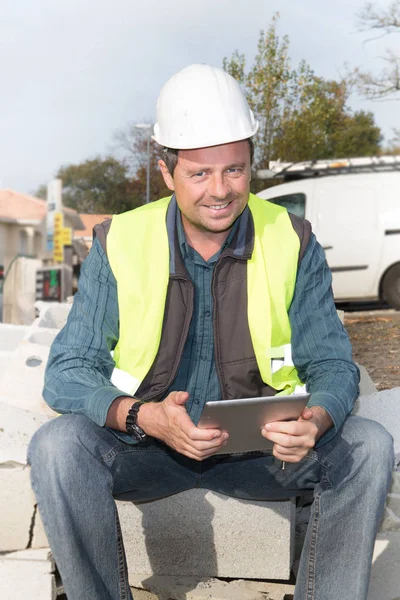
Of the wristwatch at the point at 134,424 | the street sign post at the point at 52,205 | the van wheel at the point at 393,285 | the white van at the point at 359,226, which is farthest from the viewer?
the street sign post at the point at 52,205

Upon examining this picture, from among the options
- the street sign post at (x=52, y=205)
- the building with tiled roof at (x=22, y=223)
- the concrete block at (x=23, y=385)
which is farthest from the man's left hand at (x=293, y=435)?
the building with tiled roof at (x=22, y=223)

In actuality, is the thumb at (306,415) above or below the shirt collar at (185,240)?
below

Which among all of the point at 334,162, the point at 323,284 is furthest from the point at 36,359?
the point at 334,162

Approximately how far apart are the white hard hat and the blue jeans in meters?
0.95

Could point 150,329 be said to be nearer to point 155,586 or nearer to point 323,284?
point 323,284

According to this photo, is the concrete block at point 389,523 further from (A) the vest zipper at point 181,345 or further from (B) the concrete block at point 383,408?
(A) the vest zipper at point 181,345

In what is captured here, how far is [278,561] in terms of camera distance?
10.5ft

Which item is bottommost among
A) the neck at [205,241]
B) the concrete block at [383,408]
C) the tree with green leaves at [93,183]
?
the concrete block at [383,408]

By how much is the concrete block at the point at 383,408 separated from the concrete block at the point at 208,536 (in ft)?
3.44

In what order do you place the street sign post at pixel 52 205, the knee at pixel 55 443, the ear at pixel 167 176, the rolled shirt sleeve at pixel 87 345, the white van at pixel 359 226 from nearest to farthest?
the knee at pixel 55 443 < the rolled shirt sleeve at pixel 87 345 < the ear at pixel 167 176 < the white van at pixel 359 226 < the street sign post at pixel 52 205

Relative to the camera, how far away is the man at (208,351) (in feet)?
8.01

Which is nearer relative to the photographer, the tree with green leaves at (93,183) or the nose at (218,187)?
the nose at (218,187)

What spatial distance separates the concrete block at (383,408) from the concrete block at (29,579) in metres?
1.66

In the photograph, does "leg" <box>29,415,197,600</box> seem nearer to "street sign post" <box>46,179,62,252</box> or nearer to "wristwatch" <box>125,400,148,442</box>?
"wristwatch" <box>125,400,148,442</box>
